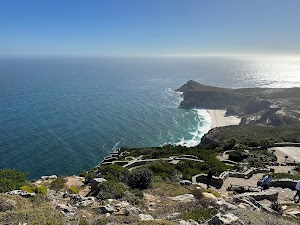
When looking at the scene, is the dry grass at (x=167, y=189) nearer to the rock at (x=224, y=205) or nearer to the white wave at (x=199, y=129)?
the rock at (x=224, y=205)

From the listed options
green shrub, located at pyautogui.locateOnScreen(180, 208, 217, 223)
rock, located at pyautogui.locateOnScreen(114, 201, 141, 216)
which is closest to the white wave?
rock, located at pyautogui.locateOnScreen(114, 201, 141, 216)

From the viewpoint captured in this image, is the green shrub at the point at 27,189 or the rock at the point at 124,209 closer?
the rock at the point at 124,209

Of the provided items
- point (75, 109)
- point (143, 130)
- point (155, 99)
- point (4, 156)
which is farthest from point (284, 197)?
point (155, 99)

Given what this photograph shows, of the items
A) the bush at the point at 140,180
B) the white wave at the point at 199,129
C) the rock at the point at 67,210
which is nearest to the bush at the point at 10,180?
the rock at the point at 67,210

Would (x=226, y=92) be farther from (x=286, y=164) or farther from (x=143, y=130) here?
(x=286, y=164)

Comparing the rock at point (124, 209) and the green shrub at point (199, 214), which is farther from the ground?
the green shrub at point (199, 214)

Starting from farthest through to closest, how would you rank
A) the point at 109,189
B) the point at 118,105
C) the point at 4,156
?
the point at 118,105
the point at 4,156
the point at 109,189

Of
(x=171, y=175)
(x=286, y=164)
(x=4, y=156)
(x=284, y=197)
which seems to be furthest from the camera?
(x=4, y=156)

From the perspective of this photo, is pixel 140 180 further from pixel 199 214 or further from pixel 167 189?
pixel 199 214
